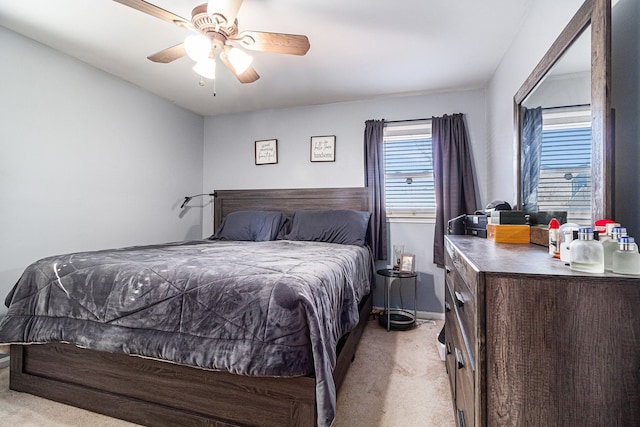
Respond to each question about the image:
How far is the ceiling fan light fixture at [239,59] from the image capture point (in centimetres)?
191

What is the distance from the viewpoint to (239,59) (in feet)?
6.41

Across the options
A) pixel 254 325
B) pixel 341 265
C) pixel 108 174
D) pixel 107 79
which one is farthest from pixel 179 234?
pixel 254 325

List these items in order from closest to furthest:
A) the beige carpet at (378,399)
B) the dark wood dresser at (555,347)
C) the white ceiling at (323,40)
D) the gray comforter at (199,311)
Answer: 1. the dark wood dresser at (555,347)
2. the gray comforter at (199,311)
3. the beige carpet at (378,399)
4. the white ceiling at (323,40)

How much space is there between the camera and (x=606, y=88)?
99 centimetres

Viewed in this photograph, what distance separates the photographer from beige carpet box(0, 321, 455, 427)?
1.57 meters

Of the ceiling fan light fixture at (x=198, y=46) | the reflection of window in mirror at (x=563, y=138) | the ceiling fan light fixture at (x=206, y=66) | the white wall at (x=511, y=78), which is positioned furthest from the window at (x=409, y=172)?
the ceiling fan light fixture at (x=198, y=46)

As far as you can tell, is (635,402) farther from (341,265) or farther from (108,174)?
(108,174)

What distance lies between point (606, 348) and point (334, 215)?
2635 mm

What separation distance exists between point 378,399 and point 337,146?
269 centimetres

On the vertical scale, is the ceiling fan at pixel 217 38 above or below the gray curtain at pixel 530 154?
above

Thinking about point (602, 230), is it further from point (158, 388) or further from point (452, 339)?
point (158, 388)

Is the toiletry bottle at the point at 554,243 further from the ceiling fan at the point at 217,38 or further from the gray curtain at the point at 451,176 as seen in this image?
the gray curtain at the point at 451,176

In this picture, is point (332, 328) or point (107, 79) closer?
point (332, 328)

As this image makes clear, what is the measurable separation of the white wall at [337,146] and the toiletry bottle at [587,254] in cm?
260
